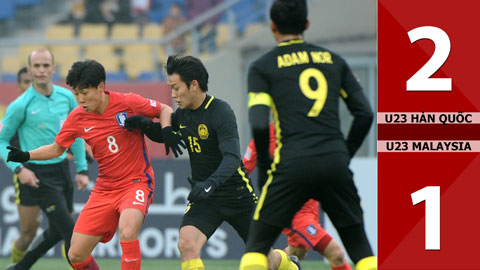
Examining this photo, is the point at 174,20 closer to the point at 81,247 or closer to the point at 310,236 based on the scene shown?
the point at 310,236

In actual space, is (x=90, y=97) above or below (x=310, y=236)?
above

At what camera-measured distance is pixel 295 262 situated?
7957mm

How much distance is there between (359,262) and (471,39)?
165cm

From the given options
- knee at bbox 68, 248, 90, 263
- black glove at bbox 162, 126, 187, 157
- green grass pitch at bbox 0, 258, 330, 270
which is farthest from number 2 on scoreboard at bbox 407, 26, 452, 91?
green grass pitch at bbox 0, 258, 330, 270

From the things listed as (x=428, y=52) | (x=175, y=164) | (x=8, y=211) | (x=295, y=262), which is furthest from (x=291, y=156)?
(x=8, y=211)

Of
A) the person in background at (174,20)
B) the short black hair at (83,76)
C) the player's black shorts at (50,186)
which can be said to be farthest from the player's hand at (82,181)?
the person in background at (174,20)

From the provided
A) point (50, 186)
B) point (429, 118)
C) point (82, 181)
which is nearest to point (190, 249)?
point (429, 118)

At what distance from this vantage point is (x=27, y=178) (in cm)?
873

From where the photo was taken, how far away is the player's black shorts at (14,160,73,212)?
9.02 m

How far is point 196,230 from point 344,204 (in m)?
1.48

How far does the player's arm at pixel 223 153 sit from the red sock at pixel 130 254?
0.83 meters

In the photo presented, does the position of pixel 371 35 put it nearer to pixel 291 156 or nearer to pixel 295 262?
pixel 295 262

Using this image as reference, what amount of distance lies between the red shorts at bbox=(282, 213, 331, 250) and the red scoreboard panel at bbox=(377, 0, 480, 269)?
1.70 meters

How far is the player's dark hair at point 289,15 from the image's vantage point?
5.58m
